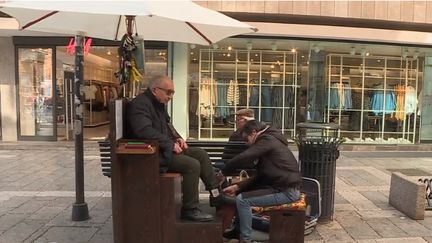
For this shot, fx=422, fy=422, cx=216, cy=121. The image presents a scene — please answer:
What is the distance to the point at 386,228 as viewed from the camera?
5.11m

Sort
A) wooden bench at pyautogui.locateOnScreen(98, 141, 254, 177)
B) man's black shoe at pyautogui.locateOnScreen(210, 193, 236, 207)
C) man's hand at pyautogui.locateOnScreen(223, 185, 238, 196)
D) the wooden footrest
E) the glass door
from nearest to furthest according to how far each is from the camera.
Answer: the wooden footrest < man's black shoe at pyautogui.locateOnScreen(210, 193, 236, 207) < man's hand at pyautogui.locateOnScreen(223, 185, 238, 196) < wooden bench at pyautogui.locateOnScreen(98, 141, 254, 177) < the glass door

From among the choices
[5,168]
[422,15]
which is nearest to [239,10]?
[422,15]

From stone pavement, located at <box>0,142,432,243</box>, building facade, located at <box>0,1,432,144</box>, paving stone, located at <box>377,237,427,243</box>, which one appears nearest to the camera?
paving stone, located at <box>377,237,427,243</box>

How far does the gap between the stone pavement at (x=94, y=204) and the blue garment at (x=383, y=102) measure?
3005mm

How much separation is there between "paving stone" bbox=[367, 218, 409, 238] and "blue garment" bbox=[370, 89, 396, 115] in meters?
8.17

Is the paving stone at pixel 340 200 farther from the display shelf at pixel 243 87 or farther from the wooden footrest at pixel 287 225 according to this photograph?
the display shelf at pixel 243 87

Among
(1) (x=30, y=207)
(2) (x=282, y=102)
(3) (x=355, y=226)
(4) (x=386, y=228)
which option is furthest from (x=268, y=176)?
(2) (x=282, y=102)

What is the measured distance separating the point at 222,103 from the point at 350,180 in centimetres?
549

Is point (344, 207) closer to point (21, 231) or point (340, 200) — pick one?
point (340, 200)

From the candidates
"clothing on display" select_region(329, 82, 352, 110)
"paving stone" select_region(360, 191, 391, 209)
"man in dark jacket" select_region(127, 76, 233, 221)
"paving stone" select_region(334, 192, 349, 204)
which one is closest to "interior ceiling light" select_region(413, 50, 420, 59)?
"clothing on display" select_region(329, 82, 352, 110)

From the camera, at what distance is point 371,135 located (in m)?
13.0

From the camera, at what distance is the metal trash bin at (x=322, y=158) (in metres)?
5.18

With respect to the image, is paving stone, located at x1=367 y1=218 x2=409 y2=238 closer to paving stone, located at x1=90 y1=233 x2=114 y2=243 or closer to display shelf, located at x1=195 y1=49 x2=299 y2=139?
paving stone, located at x1=90 y1=233 x2=114 y2=243

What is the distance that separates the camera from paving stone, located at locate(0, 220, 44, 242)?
15.0ft
